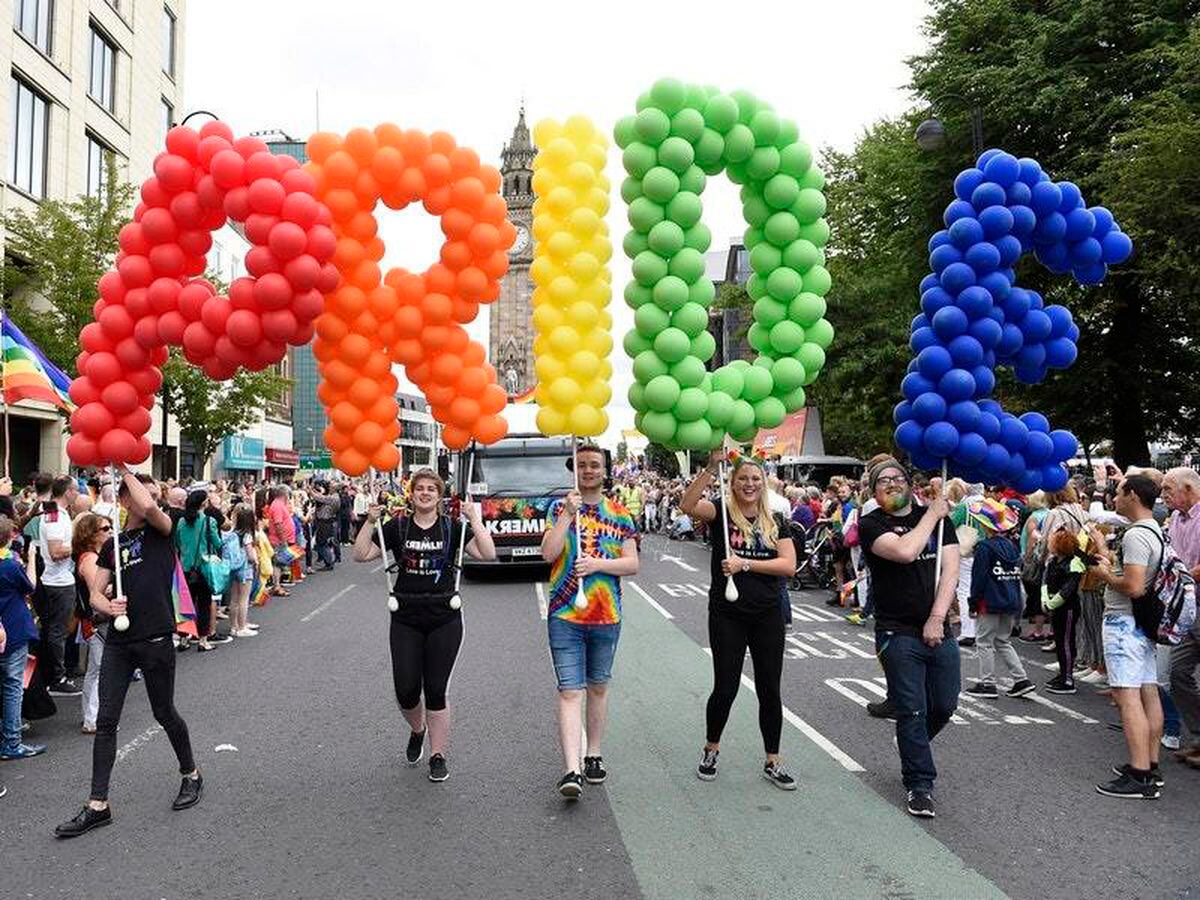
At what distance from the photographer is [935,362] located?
5.54 m

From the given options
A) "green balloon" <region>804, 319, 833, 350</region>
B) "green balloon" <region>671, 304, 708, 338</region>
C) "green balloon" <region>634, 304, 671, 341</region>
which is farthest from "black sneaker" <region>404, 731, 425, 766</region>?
"green balloon" <region>804, 319, 833, 350</region>

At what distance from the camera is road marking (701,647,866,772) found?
5.93m

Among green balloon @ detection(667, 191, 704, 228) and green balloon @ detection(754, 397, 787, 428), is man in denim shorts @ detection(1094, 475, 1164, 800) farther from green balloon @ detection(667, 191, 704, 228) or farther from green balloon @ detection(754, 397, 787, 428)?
green balloon @ detection(667, 191, 704, 228)

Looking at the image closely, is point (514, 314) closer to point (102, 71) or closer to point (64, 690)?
point (102, 71)

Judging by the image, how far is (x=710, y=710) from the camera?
562 cm

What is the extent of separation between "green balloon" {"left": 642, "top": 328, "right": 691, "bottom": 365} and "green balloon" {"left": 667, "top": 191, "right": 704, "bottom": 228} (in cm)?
66

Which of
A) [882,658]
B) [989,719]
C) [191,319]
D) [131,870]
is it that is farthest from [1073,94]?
[131,870]

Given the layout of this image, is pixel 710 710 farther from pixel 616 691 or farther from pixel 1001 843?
pixel 616 691

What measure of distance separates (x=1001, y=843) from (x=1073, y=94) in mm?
19143

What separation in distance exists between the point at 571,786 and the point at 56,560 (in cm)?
503

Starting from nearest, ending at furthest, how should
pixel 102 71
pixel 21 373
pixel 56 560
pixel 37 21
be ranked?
pixel 56 560, pixel 21 373, pixel 37 21, pixel 102 71

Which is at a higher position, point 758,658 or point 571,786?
point 758,658

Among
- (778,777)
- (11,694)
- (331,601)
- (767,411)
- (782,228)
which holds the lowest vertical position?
(331,601)

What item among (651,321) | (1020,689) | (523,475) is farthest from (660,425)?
(523,475)
